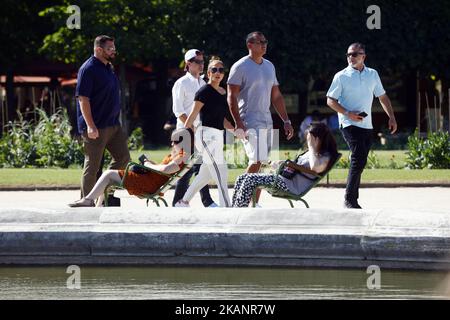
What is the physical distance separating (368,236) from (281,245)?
65cm

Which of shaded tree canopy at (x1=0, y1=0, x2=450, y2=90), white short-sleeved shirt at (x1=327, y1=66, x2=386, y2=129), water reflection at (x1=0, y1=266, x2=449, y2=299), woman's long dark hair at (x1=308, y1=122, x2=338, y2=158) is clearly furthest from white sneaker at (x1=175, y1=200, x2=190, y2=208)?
shaded tree canopy at (x1=0, y1=0, x2=450, y2=90)

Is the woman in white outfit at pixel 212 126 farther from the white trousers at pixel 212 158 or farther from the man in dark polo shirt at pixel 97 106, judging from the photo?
the man in dark polo shirt at pixel 97 106

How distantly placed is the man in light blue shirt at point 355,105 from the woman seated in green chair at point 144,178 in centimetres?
159

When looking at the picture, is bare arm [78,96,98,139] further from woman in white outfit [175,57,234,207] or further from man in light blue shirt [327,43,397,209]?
man in light blue shirt [327,43,397,209]

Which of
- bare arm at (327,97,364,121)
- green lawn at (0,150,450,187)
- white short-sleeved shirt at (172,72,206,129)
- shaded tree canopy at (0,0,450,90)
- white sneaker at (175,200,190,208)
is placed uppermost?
shaded tree canopy at (0,0,450,90)

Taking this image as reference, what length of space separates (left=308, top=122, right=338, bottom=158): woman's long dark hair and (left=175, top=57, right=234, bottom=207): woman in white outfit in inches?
35.4

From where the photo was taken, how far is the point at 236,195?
12.0m

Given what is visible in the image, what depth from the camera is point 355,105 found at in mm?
12727

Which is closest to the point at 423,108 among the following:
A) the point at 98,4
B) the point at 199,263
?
the point at 98,4

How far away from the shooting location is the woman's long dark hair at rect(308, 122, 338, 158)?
39.6 ft


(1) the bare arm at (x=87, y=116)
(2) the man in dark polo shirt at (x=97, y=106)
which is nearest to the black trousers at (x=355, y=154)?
(2) the man in dark polo shirt at (x=97, y=106)

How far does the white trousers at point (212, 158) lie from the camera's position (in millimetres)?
12297
